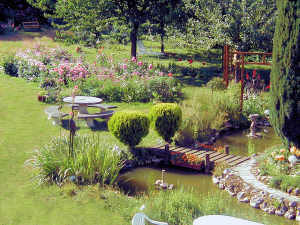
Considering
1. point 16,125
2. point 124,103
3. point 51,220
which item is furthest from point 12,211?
point 124,103

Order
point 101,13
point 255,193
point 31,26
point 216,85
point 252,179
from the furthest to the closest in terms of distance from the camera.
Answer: point 31,26, point 101,13, point 216,85, point 252,179, point 255,193

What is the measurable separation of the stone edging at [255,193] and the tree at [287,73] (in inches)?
45.3

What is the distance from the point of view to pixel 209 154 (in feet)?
34.0

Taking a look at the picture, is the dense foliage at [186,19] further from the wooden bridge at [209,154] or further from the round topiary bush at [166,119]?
the wooden bridge at [209,154]

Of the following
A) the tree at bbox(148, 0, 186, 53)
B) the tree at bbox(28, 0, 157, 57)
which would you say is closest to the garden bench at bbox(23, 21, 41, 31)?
the tree at bbox(28, 0, 157, 57)

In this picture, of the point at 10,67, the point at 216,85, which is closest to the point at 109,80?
the point at 216,85

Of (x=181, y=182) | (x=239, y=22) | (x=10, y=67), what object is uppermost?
(x=239, y=22)

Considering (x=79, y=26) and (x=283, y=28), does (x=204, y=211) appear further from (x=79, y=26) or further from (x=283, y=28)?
(x=79, y=26)

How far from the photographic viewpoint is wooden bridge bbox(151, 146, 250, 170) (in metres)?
9.95

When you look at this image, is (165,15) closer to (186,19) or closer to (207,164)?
(186,19)

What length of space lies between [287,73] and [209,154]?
274 centimetres

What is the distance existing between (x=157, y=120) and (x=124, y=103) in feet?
15.0

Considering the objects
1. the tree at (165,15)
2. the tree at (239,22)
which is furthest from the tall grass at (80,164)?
the tree at (165,15)

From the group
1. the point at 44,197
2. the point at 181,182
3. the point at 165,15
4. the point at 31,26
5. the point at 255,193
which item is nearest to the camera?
the point at 44,197
